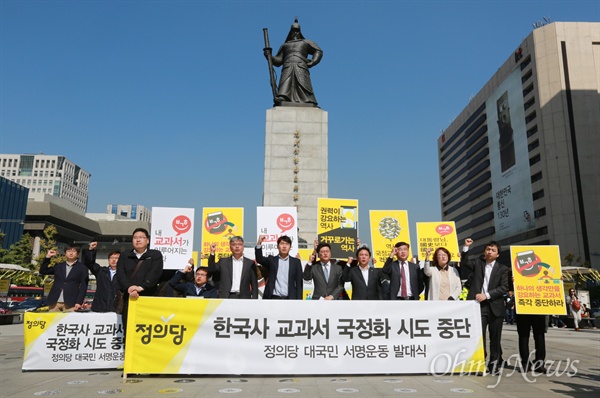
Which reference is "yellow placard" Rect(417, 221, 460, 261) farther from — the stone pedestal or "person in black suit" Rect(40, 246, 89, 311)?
"person in black suit" Rect(40, 246, 89, 311)

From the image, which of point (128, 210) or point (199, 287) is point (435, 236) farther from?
point (128, 210)

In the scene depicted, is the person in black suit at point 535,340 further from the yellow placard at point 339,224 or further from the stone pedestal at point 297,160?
the stone pedestal at point 297,160

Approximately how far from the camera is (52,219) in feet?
244

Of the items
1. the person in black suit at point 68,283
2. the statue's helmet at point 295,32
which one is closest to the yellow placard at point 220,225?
the person in black suit at point 68,283

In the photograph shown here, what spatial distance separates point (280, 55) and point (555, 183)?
56.8m

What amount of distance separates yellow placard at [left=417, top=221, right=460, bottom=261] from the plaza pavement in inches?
151

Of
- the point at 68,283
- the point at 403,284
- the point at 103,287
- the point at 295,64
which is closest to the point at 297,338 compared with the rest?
the point at 403,284

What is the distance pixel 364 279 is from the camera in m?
7.07

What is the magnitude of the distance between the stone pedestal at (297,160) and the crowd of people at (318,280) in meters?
8.69

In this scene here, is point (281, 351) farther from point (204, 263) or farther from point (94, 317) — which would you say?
point (204, 263)

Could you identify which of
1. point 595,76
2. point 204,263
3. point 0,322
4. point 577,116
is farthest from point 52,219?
point 595,76

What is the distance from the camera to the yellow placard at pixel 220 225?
396 inches

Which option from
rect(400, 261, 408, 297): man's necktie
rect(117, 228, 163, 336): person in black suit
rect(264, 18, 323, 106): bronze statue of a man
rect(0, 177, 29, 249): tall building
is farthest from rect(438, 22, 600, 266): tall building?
rect(0, 177, 29, 249): tall building

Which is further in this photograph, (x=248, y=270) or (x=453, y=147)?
(x=453, y=147)
